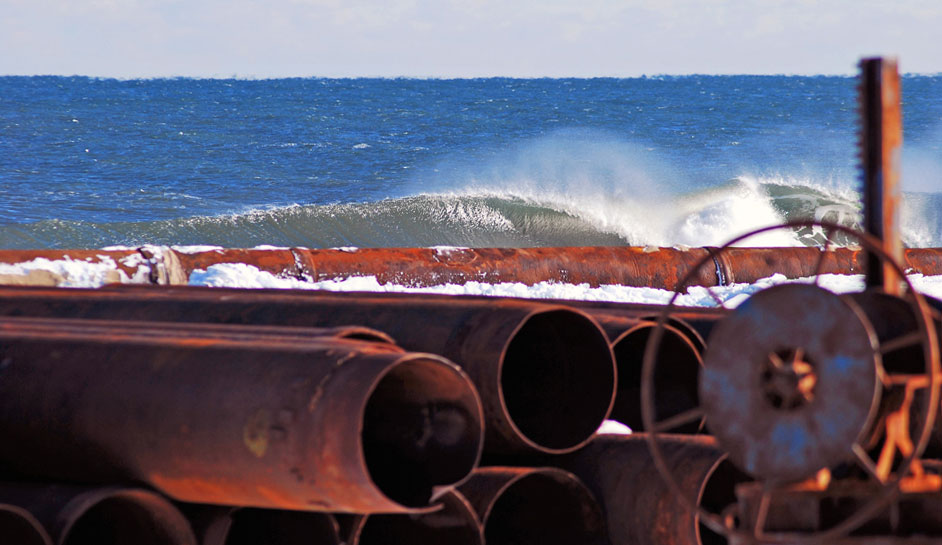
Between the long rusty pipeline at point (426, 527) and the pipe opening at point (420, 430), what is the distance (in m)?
0.09

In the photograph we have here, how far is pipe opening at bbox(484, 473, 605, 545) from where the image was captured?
3857 millimetres

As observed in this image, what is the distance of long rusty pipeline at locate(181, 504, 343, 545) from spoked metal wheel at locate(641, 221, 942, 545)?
1.18 m

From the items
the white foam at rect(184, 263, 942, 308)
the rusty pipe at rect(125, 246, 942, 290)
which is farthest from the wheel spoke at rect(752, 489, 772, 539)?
the rusty pipe at rect(125, 246, 942, 290)

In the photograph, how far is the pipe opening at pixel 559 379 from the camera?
3.96 meters

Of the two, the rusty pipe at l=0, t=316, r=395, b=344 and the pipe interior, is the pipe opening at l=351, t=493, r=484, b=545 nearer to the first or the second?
the pipe interior

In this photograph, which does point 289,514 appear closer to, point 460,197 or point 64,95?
point 460,197

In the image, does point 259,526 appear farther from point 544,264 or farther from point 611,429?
point 544,264

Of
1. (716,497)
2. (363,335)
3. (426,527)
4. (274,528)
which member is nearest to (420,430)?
(363,335)

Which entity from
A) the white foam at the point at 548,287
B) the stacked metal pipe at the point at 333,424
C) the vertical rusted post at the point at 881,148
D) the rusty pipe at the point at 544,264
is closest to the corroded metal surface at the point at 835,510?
the stacked metal pipe at the point at 333,424

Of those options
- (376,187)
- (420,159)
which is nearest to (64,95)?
(420,159)

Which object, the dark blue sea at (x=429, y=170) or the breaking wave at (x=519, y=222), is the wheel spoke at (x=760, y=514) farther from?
the breaking wave at (x=519, y=222)

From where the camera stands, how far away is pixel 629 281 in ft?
25.5

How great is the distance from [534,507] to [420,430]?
28.2 inches

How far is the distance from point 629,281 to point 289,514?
446cm
